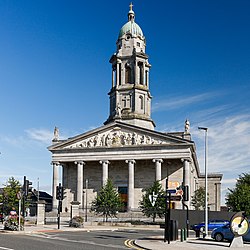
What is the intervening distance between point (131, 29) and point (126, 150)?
1155 inches

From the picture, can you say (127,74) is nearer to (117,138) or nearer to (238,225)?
(117,138)

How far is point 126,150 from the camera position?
8231 centimetres

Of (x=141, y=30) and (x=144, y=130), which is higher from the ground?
(x=141, y=30)

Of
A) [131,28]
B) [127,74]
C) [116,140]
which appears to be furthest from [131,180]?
[131,28]

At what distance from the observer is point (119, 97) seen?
93.6 meters

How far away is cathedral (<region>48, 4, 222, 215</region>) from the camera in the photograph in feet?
264

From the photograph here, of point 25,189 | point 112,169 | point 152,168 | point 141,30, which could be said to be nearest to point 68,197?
point 112,169

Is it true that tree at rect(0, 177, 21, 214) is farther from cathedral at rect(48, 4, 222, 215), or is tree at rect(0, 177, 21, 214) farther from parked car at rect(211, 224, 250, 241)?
parked car at rect(211, 224, 250, 241)

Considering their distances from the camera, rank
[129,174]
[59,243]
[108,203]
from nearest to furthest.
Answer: [59,243] < [108,203] < [129,174]

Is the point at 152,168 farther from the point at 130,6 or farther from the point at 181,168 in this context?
the point at 130,6

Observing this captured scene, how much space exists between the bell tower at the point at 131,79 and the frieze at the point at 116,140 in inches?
253

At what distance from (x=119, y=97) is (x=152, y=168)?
56.7 feet

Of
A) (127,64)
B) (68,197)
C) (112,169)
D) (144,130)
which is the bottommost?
(68,197)

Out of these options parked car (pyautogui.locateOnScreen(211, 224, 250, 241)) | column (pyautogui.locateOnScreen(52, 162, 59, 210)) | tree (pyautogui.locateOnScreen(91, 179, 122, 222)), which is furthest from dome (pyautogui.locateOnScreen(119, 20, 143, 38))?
parked car (pyautogui.locateOnScreen(211, 224, 250, 241))
